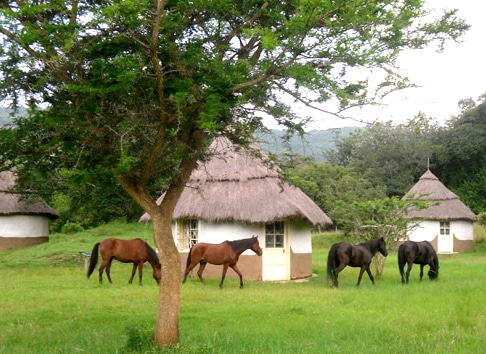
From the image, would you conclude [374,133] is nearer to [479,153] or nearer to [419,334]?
[479,153]

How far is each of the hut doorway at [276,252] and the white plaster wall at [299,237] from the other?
27 cm

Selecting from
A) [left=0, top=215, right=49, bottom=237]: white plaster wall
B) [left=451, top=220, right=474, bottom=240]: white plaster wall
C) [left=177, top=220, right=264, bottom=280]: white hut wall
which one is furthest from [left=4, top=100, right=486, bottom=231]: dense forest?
[left=177, top=220, right=264, bottom=280]: white hut wall

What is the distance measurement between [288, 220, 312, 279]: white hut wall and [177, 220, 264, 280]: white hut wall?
1012 mm

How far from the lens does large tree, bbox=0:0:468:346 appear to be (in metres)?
6.71

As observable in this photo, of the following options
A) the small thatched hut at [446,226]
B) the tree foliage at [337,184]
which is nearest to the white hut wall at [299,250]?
the small thatched hut at [446,226]

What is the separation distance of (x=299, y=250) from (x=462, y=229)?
636 inches

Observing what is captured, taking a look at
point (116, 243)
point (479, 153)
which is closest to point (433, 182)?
point (479, 153)

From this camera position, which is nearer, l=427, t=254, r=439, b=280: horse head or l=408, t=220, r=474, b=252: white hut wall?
l=427, t=254, r=439, b=280: horse head

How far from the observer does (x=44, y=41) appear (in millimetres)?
6742

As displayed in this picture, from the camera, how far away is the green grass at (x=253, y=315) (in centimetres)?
808

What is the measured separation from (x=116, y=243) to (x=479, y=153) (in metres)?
32.5

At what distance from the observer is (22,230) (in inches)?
1093

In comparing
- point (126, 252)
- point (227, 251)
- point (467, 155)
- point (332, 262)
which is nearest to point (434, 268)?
point (332, 262)

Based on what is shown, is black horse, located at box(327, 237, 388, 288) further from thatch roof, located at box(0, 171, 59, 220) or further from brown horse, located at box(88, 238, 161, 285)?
thatch roof, located at box(0, 171, 59, 220)
